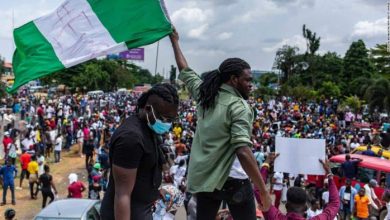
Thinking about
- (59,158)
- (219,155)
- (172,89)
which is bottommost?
(59,158)

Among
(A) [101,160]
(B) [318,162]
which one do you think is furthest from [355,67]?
(B) [318,162]

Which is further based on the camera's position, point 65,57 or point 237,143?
point 65,57

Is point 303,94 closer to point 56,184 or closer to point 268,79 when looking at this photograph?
point 268,79

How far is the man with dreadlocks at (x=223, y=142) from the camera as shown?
9.75ft

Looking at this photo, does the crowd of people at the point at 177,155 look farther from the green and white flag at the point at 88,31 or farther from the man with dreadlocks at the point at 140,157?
the green and white flag at the point at 88,31

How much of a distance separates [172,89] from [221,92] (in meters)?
0.40

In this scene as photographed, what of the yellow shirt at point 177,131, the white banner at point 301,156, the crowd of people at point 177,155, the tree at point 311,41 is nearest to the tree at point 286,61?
the tree at point 311,41

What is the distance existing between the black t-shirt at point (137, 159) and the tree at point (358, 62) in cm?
5070

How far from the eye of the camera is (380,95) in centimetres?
3077

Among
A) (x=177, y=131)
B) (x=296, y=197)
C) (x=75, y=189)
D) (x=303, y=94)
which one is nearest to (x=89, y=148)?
(x=177, y=131)

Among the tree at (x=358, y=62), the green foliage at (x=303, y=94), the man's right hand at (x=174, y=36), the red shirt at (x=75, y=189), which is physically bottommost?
the red shirt at (x=75, y=189)

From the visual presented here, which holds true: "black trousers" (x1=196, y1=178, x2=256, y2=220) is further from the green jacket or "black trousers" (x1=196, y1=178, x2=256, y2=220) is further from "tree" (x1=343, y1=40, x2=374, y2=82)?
"tree" (x1=343, y1=40, x2=374, y2=82)

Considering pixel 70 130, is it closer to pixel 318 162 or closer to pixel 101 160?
pixel 101 160

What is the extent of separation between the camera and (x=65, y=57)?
388 cm
